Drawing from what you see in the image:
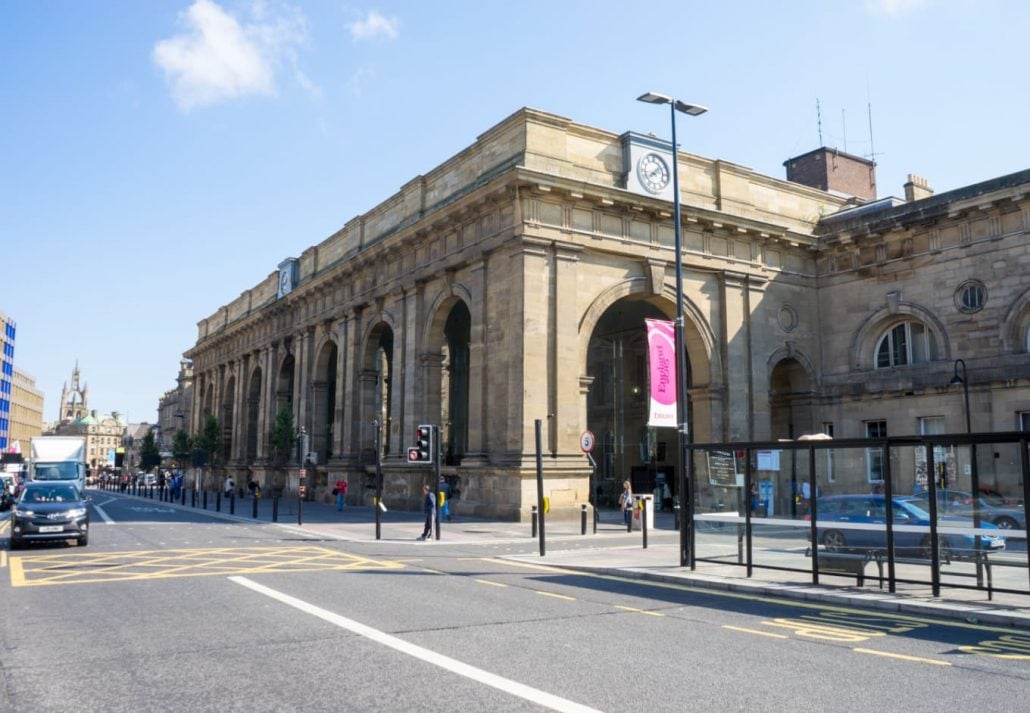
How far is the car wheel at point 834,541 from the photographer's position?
12.0 meters

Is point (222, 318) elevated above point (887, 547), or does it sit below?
above

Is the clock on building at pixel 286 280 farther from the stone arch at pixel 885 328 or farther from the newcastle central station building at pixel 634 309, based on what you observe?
the stone arch at pixel 885 328

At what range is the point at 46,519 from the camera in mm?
17703

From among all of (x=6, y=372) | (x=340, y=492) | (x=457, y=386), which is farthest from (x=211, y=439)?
(x=6, y=372)

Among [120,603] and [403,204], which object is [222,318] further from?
[120,603]

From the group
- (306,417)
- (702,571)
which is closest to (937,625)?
(702,571)

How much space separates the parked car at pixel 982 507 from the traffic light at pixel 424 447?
11.9m

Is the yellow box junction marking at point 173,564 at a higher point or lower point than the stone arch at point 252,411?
lower

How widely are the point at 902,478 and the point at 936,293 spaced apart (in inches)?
836

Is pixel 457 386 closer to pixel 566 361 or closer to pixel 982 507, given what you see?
pixel 566 361

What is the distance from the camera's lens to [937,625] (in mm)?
9109

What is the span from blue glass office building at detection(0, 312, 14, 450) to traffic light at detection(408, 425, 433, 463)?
101029mm

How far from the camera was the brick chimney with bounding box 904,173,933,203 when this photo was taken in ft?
112

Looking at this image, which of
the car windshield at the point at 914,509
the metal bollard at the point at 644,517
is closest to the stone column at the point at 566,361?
the metal bollard at the point at 644,517
